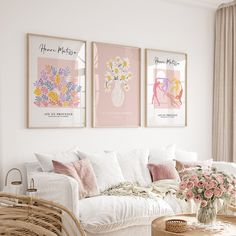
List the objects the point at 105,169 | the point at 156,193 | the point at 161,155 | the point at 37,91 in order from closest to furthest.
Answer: the point at 156,193 → the point at 105,169 → the point at 37,91 → the point at 161,155

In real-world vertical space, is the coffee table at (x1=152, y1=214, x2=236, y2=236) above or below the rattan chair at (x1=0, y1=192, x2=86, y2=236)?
below

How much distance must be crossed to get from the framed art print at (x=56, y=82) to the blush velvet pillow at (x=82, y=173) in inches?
26.8

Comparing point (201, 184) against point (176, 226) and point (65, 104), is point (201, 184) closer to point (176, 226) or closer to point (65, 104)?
point (176, 226)

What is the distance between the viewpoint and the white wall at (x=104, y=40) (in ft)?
14.7

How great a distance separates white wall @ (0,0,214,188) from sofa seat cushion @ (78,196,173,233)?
3.46ft

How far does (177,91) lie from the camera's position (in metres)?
5.75

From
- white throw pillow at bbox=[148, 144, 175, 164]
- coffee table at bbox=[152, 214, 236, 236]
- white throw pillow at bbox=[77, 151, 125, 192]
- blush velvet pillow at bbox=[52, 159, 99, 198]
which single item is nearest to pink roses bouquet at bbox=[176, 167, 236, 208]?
coffee table at bbox=[152, 214, 236, 236]

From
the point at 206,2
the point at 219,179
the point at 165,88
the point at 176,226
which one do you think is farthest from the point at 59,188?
the point at 206,2

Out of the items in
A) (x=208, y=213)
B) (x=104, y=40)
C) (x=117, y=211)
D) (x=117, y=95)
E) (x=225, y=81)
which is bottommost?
(x=117, y=211)

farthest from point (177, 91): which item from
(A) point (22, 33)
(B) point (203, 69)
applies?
(A) point (22, 33)

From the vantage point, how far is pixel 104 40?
5121mm

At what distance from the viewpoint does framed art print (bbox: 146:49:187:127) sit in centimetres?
550

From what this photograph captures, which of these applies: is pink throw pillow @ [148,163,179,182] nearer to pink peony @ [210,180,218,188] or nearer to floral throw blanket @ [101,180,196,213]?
floral throw blanket @ [101,180,196,213]

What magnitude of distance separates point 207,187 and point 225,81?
3094 millimetres
